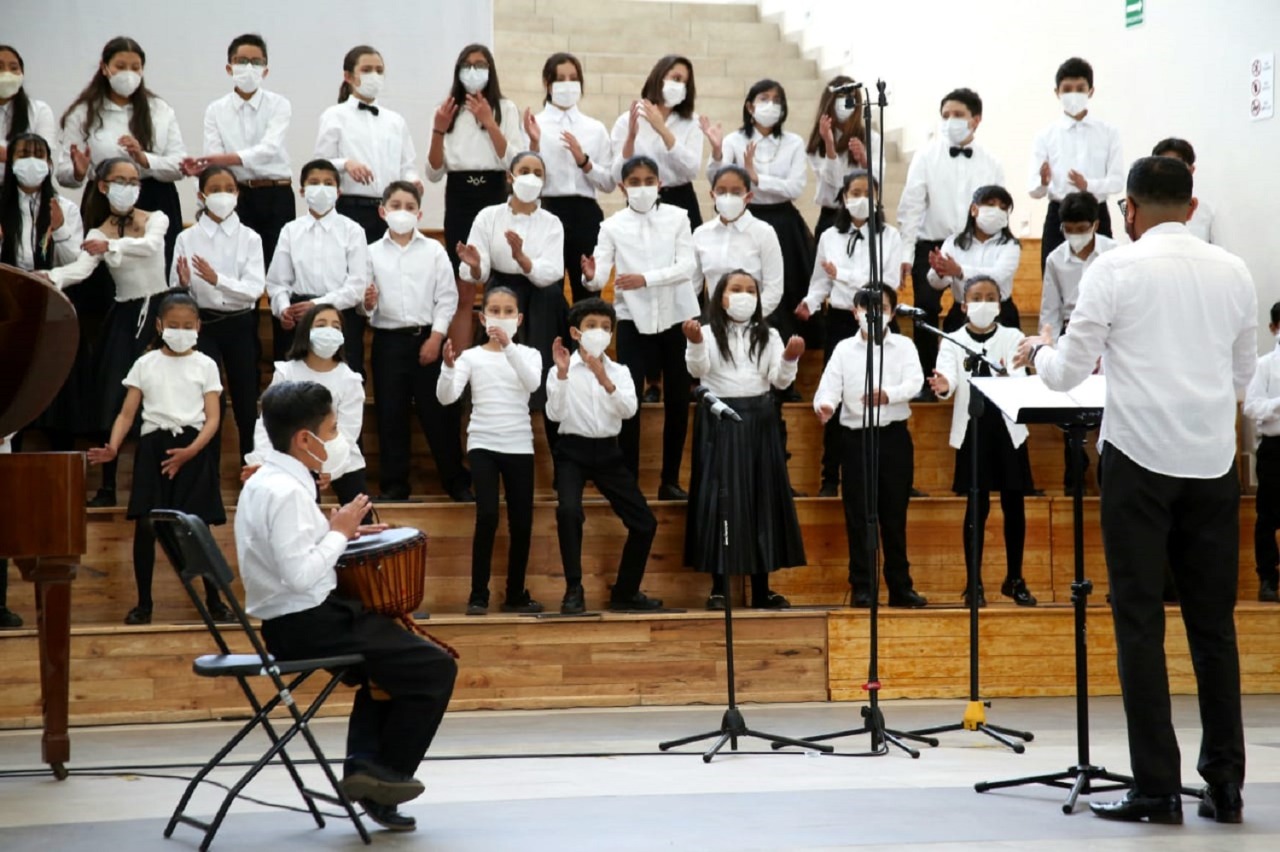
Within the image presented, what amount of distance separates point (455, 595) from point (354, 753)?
294 centimetres

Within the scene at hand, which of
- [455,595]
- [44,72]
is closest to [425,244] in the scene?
[455,595]

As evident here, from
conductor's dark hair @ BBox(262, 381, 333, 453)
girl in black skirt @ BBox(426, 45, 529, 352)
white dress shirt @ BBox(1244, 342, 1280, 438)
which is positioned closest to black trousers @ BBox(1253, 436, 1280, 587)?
white dress shirt @ BBox(1244, 342, 1280, 438)

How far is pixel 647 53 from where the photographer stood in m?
11.4

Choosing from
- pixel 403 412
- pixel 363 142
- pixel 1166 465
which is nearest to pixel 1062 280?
pixel 403 412

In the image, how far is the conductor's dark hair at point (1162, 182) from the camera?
3.92 metres

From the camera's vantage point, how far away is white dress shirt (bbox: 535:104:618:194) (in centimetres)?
779

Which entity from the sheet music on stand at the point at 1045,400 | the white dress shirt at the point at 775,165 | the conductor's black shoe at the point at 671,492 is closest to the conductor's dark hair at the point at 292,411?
the sheet music on stand at the point at 1045,400

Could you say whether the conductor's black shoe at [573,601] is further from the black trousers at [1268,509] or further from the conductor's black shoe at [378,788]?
the black trousers at [1268,509]

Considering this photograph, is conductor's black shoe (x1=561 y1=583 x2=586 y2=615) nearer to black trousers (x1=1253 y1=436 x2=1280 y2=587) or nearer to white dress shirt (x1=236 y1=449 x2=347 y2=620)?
white dress shirt (x1=236 y1=449 x2=347 y2=620)

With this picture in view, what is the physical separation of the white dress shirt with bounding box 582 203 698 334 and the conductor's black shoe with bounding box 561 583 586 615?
138 cm

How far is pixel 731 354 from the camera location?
6.92 meters

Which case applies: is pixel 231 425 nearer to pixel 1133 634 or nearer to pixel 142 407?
pixel 142 407

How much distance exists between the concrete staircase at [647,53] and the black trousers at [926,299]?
7.33 feet

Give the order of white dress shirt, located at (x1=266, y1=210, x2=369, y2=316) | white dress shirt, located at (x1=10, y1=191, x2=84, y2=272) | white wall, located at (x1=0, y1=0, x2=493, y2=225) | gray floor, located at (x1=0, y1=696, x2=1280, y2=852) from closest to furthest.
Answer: gray floor, located at (x1=0, y1=696, x2=1280, y2=852)
white dress shirt, located at (x1=10, y1=191, x2=84, y2=272)
white dress shirt, located at (x1=266, y1=210, x2=369, y2=316)
white wall, located at (x1=0, y1=0, x2=493, y2=225)
